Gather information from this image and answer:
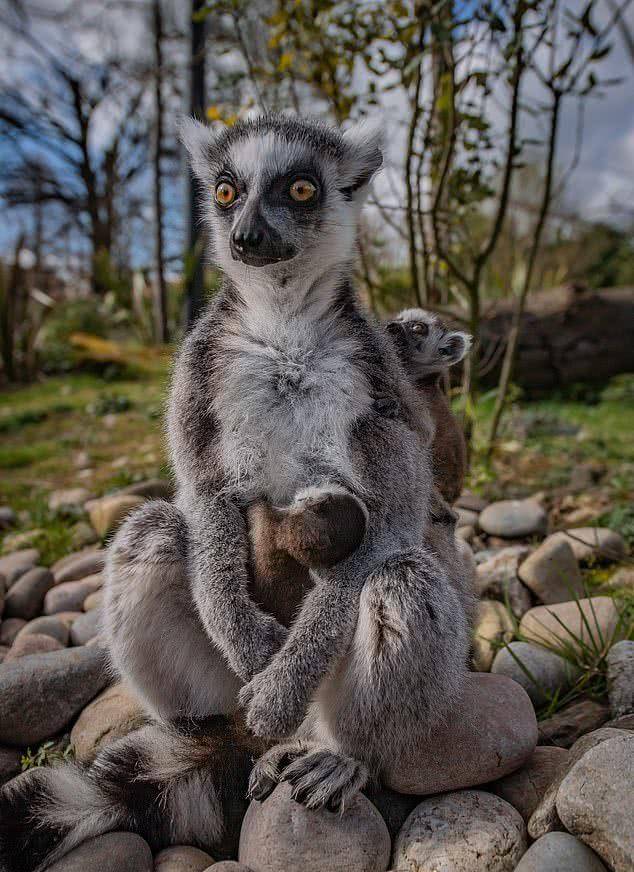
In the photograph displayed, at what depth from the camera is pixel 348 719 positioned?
8.31 feet

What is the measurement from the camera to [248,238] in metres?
2.60

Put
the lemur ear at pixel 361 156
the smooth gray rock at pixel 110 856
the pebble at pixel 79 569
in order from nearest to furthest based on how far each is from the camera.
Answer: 1. the smooth gray rock at pixel 110 856
2. the lemur ear at pixel 361 156
3. the pebble at pixel 79 569

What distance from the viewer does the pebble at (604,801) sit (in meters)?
2.15

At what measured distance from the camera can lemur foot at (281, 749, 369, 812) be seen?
96.1 inches

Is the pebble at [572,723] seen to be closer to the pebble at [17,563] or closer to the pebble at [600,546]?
the pebble at [600,546]

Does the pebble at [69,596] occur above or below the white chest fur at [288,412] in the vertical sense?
below

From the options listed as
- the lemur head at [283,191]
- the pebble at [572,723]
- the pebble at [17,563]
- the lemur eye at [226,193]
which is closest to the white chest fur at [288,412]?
the lemur head at [283,191]

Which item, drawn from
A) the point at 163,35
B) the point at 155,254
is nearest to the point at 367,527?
the point at 163,35

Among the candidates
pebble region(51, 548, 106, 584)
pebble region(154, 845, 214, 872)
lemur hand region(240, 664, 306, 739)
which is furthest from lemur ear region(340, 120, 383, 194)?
pebble region(51, 548, 106, 584)

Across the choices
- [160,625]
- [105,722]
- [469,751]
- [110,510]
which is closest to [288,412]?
[160,625]

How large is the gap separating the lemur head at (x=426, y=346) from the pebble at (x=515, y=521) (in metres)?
2.04

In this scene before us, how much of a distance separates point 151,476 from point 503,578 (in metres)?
3.83

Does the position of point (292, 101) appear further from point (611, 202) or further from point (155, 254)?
point (155, 254)

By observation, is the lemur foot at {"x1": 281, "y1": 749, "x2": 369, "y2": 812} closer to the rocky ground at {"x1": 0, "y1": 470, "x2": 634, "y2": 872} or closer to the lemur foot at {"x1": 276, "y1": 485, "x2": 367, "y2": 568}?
the rocky ground at {"x1": 0, "y1": 470, "x2": 634, "y2": 872}
